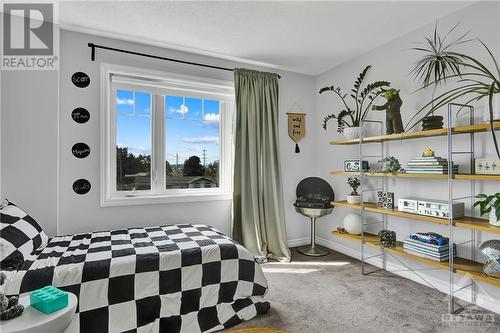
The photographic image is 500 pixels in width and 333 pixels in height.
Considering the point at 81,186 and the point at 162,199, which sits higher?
the point at 81,186

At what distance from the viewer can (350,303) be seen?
2408mm

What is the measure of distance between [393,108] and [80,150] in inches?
126

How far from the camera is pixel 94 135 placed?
2928mm

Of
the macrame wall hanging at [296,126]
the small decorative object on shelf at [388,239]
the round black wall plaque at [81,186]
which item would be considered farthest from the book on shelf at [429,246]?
the round black wall plaque at [81,186]

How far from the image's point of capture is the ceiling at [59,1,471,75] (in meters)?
2.43

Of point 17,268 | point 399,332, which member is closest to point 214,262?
point 17,268

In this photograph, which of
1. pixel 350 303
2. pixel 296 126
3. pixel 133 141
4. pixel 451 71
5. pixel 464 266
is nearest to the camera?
pixel 464 266

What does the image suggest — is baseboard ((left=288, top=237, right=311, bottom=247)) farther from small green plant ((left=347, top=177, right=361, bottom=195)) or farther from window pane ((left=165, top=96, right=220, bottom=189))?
window pane ((left=165, top=96, right=220, bottom=189))

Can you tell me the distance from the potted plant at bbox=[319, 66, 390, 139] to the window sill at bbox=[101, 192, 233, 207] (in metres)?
1.67

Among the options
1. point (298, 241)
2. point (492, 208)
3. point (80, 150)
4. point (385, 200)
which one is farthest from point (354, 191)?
point (80, 150)

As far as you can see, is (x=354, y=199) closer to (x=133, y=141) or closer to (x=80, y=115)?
(x=133, y=141)

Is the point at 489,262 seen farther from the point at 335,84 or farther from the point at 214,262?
the point at 335,84

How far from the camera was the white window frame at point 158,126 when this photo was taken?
2.98m

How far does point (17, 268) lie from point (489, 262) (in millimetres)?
3278
